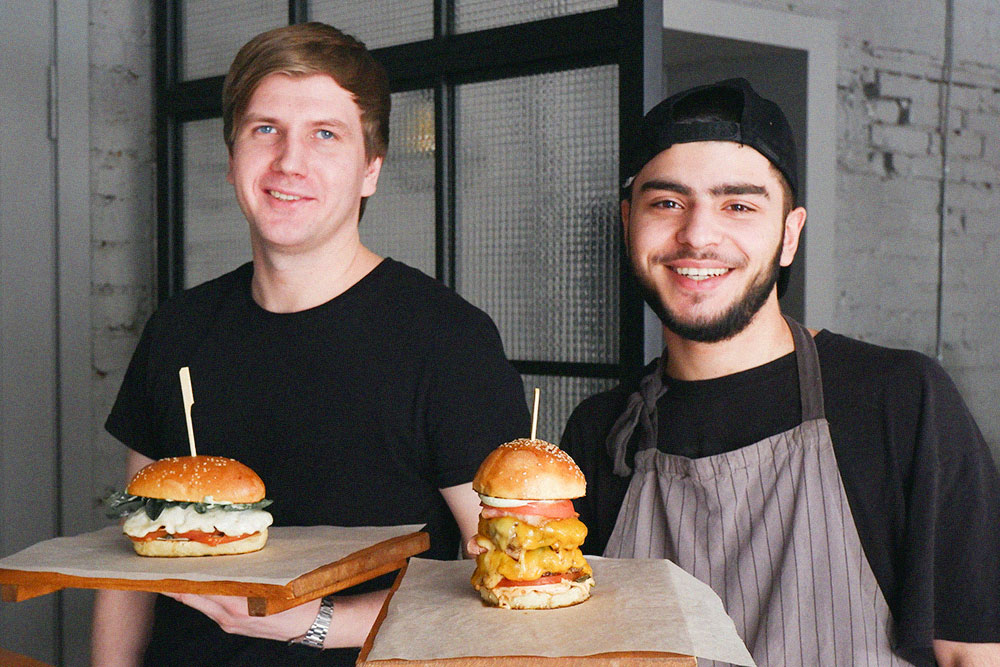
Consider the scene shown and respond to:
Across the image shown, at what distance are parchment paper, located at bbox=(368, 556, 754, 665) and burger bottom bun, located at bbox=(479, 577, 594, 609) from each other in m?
0.01

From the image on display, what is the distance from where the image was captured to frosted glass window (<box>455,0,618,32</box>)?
2.34 metres

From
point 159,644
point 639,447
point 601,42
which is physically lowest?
point 159,644

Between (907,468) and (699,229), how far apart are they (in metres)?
0.48

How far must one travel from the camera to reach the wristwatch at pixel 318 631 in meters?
1.63

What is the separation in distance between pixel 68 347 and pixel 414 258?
135 cm

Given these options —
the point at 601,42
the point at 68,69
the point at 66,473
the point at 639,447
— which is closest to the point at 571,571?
the point at 639,447

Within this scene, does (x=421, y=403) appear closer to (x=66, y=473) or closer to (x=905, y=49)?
(x=66, y=473)

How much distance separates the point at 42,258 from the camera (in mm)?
3285

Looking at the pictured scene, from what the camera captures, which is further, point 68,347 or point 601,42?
point 68,347

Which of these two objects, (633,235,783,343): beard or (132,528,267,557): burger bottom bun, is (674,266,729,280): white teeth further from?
(132,528,267,557): burger bottom bun

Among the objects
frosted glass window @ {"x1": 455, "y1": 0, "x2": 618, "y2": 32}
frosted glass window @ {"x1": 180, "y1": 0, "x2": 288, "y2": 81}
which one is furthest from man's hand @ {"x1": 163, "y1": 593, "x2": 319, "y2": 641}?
frosted glass window @ {"x1": 180, "y1": 0, "x2": 288, "y2": 81}

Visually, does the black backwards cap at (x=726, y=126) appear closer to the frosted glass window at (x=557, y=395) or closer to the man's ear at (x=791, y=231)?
the man's ear at (x=791, y=231)

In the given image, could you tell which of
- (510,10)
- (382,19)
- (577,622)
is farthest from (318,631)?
(382,19)

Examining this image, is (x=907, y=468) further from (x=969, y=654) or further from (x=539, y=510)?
(x=539, y=510)
